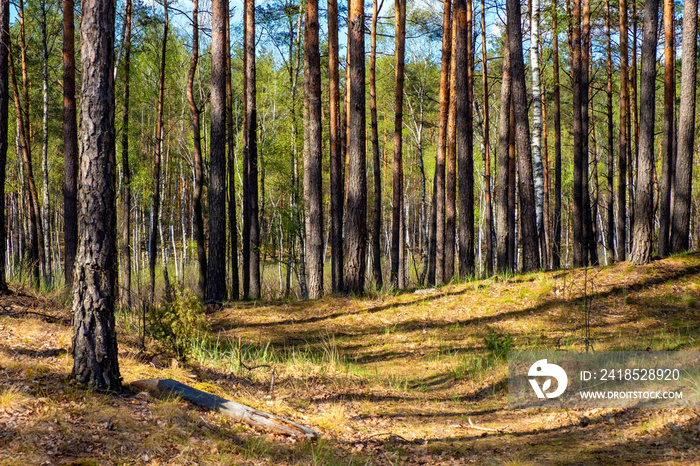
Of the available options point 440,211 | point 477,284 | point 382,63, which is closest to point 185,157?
point 382,63

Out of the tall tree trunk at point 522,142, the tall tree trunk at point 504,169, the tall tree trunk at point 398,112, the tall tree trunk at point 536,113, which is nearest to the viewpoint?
the tall tree trunk at point 522,142

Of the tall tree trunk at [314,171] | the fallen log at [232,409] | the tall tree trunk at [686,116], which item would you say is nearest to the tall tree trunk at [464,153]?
the tall tree trunk at [314,171]

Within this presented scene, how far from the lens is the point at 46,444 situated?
3.17 metres

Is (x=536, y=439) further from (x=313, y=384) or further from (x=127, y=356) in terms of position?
(x=127, y=356)

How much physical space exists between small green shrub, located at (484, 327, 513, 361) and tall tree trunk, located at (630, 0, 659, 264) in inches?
158

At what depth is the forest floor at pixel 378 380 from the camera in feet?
11.7

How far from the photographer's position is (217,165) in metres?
10.7

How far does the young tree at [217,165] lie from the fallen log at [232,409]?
6.34 metres

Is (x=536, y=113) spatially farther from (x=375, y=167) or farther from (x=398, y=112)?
(x=375, y=167)

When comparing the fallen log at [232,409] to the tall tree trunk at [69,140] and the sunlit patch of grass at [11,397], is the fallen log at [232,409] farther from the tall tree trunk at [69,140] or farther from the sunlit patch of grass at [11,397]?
the tall tree trunk at [69,140]

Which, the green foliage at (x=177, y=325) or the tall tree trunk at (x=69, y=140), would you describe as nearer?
the green foliage at (x=177, y=325)

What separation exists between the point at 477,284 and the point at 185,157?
19287mm

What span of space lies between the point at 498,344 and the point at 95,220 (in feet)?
18.8

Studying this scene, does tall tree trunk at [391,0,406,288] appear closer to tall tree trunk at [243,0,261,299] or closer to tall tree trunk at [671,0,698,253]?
tall tree trunk at [243,0,261,299]
